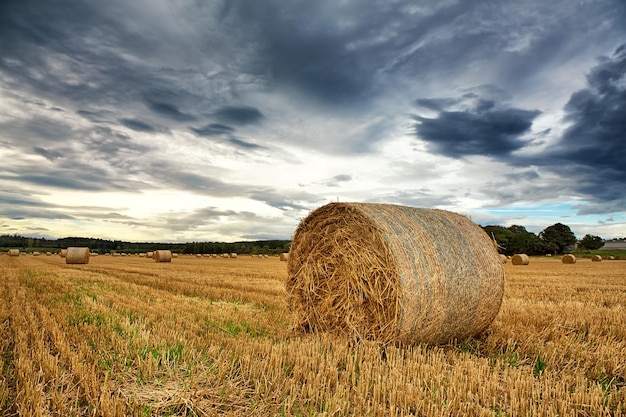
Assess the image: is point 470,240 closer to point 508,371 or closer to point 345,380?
point 508,371

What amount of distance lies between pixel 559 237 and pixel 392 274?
70794mm

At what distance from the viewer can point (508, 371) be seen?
4.20 metres

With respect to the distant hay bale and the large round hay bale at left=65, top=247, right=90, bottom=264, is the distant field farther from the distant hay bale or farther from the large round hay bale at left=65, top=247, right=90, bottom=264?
the distant hay bale

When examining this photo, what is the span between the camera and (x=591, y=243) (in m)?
71.9

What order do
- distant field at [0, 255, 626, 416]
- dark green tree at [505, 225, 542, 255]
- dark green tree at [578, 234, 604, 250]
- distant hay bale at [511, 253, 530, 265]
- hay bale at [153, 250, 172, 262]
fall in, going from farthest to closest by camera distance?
1. dark green tree at [578, 234, 604, 250]
2. dark green tree at [505, 225, 542, 255]
3. hay bale at [153, 250, 172, 262]
4. distant hay bale at [511, 253, 530, 265]
5. distant field at [0, 255, 626, 416]

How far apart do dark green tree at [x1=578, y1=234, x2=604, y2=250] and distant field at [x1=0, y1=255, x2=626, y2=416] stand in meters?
76.2

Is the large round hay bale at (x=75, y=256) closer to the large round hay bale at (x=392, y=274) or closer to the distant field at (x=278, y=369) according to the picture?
the distant field at (x=278, y=369)

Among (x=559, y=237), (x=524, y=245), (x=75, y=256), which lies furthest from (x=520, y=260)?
(x=559, y=237)

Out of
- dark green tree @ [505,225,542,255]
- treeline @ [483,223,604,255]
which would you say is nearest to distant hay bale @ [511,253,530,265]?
treeline @ [483,223,604,255]

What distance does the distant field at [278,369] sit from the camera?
3.34 m

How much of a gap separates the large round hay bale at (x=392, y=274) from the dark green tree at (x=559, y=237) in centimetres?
6552

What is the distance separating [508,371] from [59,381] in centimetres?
401

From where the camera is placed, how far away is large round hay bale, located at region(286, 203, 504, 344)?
5305 millimetres

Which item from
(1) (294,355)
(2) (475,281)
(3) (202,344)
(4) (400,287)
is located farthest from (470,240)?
(3) (202,344)
